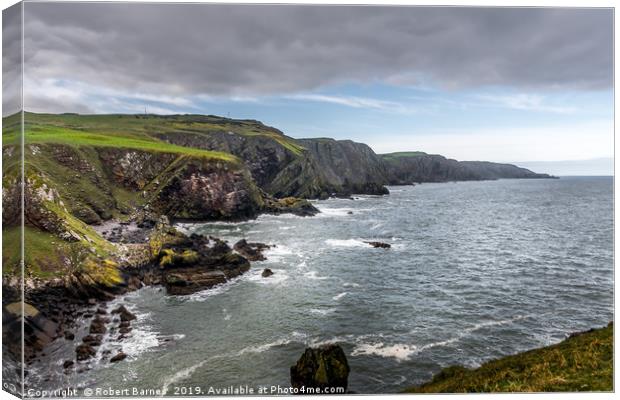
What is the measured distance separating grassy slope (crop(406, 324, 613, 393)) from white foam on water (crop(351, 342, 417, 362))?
1.71 metres

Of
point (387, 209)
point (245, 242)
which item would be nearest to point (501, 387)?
point (245, 242)

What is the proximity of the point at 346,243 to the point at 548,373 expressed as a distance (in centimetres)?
1916

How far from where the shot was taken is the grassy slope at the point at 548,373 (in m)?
10.5

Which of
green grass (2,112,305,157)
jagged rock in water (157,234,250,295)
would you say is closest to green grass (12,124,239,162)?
green grass (2,112,305,157)

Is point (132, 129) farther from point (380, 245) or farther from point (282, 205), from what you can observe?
point (380, 245)

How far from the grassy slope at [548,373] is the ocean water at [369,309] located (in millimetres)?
1979

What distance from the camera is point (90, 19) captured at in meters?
12.3

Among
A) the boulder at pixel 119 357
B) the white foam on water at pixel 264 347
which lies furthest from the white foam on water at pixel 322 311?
the boulder at pixel 119 357

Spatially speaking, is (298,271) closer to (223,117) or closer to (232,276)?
(232,276)

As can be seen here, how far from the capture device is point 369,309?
17.6m

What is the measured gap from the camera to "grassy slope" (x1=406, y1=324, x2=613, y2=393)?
1053 centimetres

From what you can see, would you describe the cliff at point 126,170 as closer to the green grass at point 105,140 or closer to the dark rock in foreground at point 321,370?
the green grass at point 105,140

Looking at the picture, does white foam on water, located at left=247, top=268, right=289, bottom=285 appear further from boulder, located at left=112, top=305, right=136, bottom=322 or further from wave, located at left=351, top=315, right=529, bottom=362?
wave, located at left=351, top=315, right=529, bottom=362

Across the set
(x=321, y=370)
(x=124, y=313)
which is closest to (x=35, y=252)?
(x=124, y=313)
